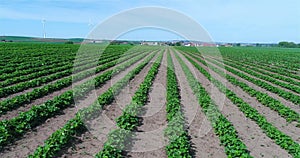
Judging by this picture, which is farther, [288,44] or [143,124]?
[288,44]

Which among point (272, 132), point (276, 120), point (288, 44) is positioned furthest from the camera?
point (288, 44)

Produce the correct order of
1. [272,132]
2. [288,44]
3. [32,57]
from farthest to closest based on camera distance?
[288,44], [32,57], [272,132]

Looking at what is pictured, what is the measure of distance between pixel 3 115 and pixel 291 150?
8632mm

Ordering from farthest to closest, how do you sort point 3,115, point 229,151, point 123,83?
point 123,83 → point 3,115 → point 229,151

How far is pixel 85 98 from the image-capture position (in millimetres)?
12148

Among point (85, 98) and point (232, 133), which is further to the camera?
point (85, 98)

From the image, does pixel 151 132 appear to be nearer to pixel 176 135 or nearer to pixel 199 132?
pixel 176 135

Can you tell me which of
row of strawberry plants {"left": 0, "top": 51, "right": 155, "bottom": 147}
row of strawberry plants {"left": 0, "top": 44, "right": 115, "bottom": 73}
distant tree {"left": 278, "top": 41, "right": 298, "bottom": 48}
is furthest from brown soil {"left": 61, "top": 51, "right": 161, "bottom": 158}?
distant tree {"left": 278, "top": 41, "right": 298, "bottom": 48}

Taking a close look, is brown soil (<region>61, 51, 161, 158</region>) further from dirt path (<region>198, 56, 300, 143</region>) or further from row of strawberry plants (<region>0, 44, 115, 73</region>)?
row of strawberry plants (<region>0, 44, 115, 73</region>)

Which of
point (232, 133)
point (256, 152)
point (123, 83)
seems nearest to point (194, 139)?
point (232, 133)

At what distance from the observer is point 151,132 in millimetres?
8547

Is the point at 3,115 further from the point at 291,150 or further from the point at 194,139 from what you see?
the point at 291,150

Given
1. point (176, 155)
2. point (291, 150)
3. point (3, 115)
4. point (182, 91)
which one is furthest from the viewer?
point (182, 91)

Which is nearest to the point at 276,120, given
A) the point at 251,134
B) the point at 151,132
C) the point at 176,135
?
Answer: the point at 251,134
